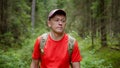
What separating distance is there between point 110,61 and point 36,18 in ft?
97.4

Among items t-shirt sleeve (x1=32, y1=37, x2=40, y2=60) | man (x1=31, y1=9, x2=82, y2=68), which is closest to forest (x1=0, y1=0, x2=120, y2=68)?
t-shirt sleeve (x1=32, y1=37, x2=40, y2=60)

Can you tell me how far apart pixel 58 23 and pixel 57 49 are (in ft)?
1.08

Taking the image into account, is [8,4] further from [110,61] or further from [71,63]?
[71,63]

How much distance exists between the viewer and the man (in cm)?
351

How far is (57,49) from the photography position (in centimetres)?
353

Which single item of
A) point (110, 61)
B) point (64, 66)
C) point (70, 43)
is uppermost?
point (70, 43)

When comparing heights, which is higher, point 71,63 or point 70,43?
point 70,43

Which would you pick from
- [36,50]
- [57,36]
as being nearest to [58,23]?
[57,36]

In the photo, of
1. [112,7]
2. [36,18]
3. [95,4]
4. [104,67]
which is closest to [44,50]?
[104,67]

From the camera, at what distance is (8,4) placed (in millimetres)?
15828

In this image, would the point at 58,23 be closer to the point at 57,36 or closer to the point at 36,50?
the point at 57,36

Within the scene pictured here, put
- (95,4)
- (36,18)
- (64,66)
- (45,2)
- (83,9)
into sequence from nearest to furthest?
(64,66)
(95,4)
(83,9)
(36,18)
(45,2)

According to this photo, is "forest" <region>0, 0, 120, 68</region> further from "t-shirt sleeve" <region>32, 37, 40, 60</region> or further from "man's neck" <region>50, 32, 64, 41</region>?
"man's neck" <region>50, 32, 64, 41</region>

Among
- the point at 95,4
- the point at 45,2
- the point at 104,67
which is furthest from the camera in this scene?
Result: the point at 45,2
